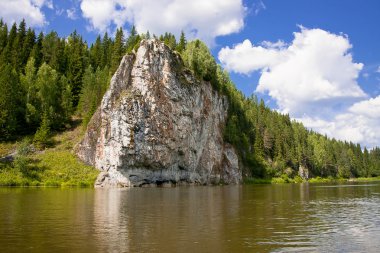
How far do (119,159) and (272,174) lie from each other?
227ft

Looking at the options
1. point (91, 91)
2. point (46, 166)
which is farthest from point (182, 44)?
point (46, 166)

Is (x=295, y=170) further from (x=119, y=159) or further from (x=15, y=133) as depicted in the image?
(x=15, y=133)

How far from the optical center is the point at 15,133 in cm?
9106

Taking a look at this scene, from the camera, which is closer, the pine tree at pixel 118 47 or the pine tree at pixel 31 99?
the pine tree at pixel 31 99

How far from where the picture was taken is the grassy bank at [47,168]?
7281 centimetres

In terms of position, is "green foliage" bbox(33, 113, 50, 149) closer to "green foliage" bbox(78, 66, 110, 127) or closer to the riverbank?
the riverbank

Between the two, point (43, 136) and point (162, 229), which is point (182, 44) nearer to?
point (43, 136)

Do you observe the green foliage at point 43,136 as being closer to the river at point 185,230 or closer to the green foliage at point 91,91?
the green foliage at point 91,91

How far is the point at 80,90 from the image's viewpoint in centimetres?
11056

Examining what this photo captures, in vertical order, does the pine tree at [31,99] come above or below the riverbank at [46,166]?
above

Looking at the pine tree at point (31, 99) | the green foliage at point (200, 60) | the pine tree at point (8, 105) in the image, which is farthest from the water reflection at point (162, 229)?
the green foliage at point (200, 60)

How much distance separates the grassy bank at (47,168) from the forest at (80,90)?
442 centimetres

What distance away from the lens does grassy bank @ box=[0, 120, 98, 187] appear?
239ft

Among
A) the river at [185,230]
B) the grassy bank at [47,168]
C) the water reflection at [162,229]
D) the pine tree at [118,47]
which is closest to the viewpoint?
the river at [185,230]
